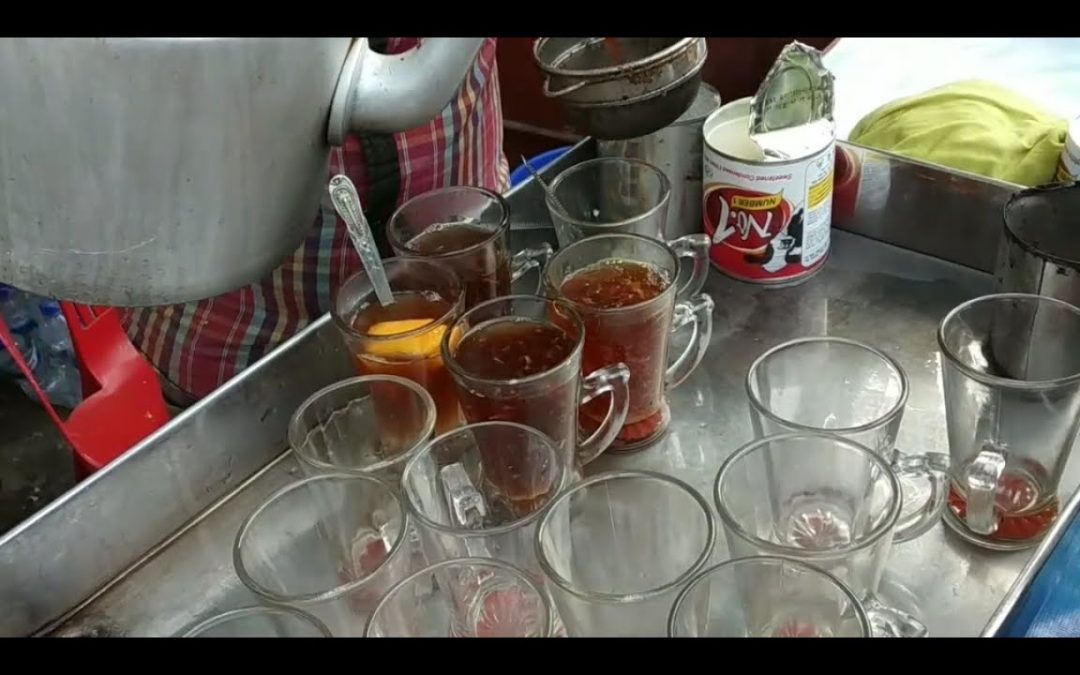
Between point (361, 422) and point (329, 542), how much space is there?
89 millimetres

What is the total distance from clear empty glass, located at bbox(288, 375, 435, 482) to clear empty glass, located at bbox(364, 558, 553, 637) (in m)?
0.11

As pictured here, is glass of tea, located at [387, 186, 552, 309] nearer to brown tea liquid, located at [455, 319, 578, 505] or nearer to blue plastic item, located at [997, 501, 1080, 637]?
brown tea liquid, located at [455, 319, 578, 505]

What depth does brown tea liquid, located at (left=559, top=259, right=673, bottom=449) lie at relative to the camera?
2.28 feet

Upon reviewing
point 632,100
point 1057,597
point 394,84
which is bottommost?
point 1057,597

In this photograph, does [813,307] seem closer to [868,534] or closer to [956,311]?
[956,311]

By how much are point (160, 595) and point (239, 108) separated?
0.37 meters

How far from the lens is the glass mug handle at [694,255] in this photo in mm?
785

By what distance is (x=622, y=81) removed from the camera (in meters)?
0.72

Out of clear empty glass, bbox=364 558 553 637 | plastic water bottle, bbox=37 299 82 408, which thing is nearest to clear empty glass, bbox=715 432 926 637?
clear empty glass, bbox=364 558 553 637

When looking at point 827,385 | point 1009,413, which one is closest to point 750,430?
point 827,385

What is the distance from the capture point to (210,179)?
439 mm

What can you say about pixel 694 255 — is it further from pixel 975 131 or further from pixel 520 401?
pixel 975 131

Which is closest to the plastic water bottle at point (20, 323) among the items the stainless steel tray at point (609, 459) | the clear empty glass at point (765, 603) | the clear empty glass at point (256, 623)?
the stainless steel tray at point (609, 459)

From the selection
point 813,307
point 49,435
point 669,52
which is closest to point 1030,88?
point 813,307
